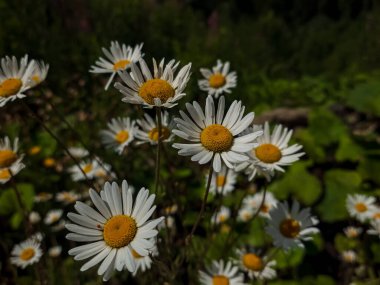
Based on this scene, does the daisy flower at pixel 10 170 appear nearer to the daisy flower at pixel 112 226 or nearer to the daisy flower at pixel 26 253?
the daisy flower at pixel 26 253

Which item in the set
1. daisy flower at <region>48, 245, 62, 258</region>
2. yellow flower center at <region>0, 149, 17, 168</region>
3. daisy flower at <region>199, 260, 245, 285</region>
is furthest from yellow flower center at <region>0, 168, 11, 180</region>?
daisy flower at <region>199, 260, 245, 285</region>

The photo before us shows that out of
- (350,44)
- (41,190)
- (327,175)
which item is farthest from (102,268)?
(350,44)

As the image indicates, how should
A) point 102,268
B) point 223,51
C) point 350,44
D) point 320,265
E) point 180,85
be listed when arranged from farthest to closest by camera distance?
point 350,44 → point 223,51 → point 320,265 → point 180,85 → point 102,268

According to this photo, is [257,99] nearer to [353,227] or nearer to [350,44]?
[353,227]

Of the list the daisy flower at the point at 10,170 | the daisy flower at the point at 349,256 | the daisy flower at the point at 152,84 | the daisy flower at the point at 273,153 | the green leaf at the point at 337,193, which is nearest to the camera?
the daisy flower at the point at 152,84

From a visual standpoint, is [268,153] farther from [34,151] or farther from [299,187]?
[34,151]

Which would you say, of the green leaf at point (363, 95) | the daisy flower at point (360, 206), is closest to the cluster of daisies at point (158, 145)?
the daisy flower at point (360, 206)

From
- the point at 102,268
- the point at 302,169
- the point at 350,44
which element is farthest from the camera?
the point at 350,44
